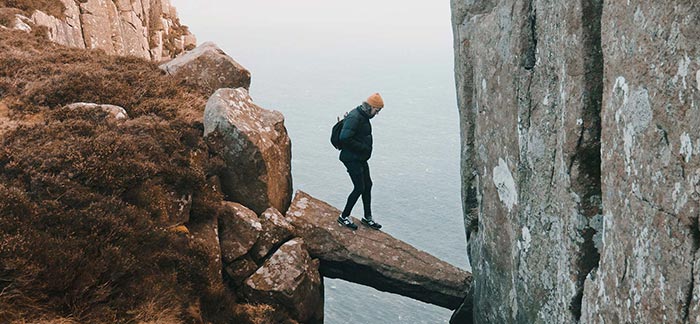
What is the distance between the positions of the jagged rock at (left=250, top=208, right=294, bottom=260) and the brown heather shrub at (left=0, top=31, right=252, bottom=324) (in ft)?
4.08

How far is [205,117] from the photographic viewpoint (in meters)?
15.3

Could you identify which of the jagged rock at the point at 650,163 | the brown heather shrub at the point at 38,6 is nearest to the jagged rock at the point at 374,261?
the jagged rock at the point at 650,163

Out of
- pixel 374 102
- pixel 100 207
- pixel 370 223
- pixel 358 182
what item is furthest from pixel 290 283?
pixel 374 102

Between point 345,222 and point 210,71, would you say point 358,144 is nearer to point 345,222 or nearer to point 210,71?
point 345,222

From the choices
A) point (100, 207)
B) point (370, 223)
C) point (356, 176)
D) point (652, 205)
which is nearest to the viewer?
point (652, 205)

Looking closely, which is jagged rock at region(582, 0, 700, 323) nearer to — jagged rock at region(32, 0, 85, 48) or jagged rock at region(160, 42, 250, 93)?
jagged rock at region(160, 42, 250, 93)

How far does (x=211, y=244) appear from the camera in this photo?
13.4 metres

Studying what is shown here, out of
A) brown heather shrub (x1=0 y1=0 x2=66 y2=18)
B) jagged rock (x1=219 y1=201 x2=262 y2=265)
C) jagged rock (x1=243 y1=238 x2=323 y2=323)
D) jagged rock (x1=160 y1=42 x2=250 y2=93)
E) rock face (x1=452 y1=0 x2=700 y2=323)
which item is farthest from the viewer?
brown heather shrub (x1=0 y1=0 x2=66 y2=18)

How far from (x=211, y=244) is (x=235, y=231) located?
0.94 meters

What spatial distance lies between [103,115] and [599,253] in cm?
1129

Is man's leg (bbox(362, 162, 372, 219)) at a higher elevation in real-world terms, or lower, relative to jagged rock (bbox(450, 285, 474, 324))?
higher

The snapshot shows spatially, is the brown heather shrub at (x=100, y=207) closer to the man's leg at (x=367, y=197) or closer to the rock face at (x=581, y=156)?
the man's leg at (x=367, y=197)

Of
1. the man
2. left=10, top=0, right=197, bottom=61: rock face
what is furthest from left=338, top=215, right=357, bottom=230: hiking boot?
left=10, top=0, right=197, bottom=61: rock face

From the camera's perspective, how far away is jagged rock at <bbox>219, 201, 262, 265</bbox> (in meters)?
14.0
